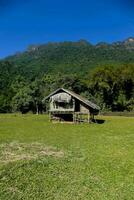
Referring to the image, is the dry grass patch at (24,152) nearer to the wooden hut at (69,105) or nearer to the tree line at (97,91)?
the wooden hut at (69,105)

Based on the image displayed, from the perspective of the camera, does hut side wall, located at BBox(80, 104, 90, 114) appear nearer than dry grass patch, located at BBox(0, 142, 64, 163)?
No

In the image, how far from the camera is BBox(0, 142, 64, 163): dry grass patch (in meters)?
16.4

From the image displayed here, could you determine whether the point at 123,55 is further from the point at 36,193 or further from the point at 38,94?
the point at 36,193

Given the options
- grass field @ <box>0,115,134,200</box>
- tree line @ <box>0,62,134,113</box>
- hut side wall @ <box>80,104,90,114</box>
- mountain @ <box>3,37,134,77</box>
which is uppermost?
mountain @ <box>3,37,134,77</box>

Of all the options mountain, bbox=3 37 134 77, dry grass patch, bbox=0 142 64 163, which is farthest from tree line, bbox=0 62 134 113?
dry grass patch, bbox=0 142 64 163

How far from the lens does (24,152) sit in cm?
1812

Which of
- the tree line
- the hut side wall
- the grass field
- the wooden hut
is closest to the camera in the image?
the grass field

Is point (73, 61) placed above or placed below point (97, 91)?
above

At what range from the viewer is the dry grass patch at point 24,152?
16375 mm

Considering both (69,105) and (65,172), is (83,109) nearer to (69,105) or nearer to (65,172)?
(69,105)

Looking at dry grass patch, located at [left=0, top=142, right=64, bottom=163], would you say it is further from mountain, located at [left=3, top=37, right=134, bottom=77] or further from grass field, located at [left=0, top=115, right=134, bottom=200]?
mountain, located at [left=3, top=37, right=134, bottom=77]

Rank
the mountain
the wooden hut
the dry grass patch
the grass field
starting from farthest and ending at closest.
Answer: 1. the mountain
2. the wooden hut
3. the dry grass patch
4. the grass field

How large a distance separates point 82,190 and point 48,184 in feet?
4.18

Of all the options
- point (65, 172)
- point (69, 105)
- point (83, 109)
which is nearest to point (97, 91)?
point (69, 105)
